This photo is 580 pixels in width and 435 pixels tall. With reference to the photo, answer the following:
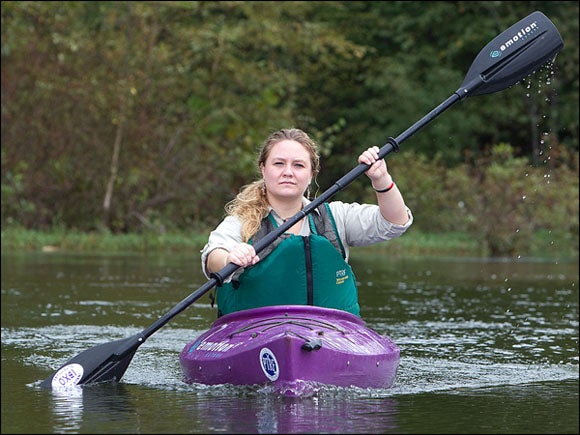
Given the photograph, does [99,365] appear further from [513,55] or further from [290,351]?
[513,55]

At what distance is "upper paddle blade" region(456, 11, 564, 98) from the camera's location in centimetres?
763

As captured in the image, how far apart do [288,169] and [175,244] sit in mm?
11396

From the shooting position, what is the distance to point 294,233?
6633 mm

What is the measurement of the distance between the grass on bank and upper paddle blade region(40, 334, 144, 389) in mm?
9607

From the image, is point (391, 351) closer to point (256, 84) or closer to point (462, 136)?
point (256, 84)

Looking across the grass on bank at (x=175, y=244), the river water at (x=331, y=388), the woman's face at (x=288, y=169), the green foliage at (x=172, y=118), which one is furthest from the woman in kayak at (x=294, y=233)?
the grass on bank at (x=175, y=244)

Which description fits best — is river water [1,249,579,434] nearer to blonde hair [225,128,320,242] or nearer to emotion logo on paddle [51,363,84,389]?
emotion logo on paddle [51,363,84,389]

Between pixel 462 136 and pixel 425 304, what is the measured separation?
1590cm

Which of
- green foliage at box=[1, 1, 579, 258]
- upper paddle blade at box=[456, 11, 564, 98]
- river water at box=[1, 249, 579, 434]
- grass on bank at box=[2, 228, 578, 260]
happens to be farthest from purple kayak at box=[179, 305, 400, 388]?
grass on bank at box=[2, 228, 578, 260]

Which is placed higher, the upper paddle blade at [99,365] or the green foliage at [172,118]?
the green foliage at [172,118]

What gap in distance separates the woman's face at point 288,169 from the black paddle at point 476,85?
0.17 m

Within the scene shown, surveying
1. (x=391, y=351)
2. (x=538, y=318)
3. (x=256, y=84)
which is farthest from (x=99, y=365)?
(x=256, y=84)

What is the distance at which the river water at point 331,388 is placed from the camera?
18.0ft

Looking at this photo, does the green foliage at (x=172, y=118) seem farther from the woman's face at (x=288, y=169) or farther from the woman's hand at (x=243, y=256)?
the woman's hand at (x=243, y=256)
